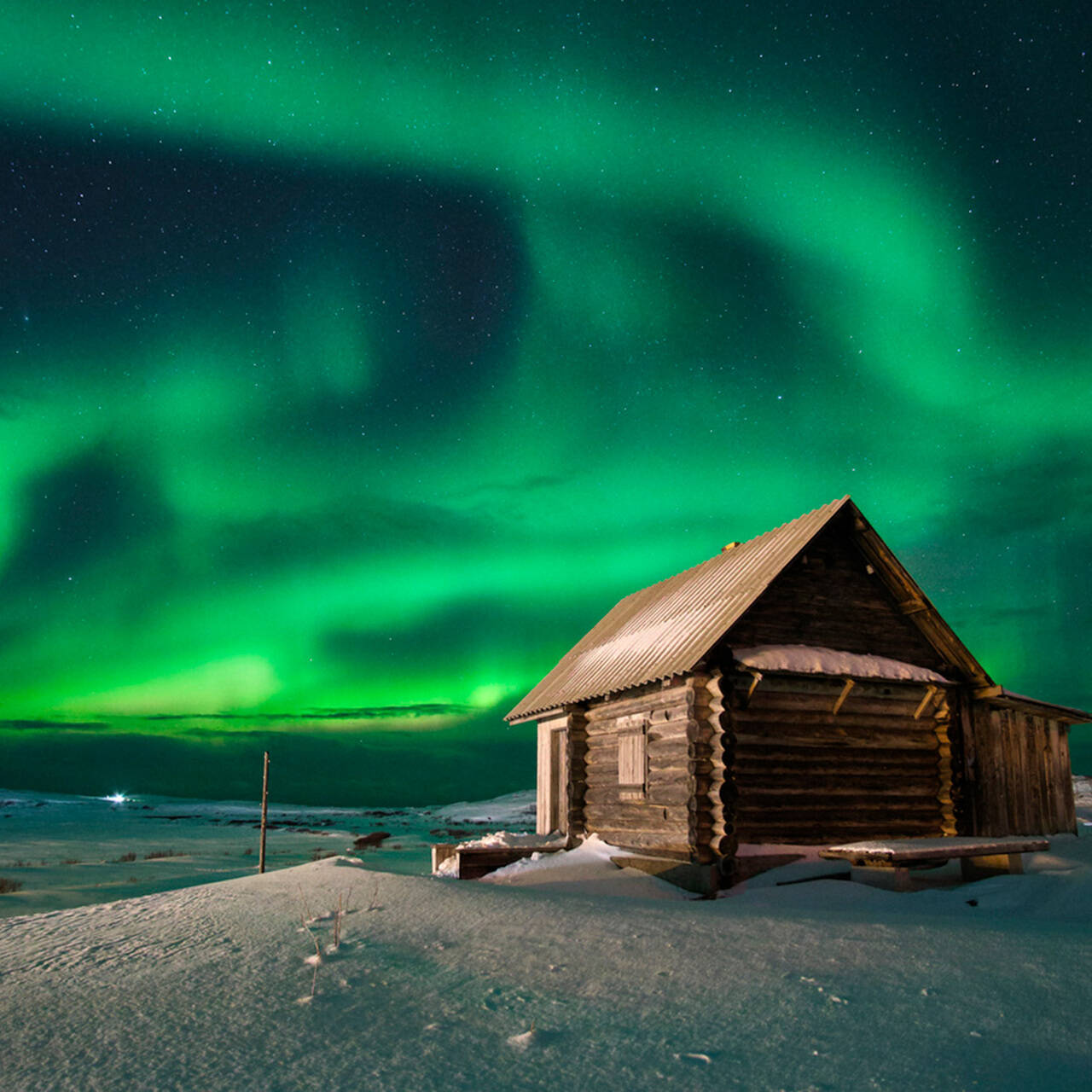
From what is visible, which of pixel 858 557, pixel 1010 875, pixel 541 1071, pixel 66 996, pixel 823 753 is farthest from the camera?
pixel 858 557

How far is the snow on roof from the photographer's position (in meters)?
14.6

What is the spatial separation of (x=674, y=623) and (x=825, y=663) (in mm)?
→ 3179

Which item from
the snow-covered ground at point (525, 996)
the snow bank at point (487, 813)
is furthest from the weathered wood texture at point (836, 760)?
the snow bank at point (487, 813)

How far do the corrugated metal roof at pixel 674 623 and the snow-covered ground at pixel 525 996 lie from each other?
581cm

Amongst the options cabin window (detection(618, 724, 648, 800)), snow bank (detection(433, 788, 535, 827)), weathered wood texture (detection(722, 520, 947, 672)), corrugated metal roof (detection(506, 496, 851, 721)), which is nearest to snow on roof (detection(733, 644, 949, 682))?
weathered wood texture (detection(722, 520, 947, 672))

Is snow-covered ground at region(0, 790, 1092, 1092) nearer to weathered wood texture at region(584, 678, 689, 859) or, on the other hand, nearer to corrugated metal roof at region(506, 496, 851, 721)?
weathered wood texture at region(584, 678, 689, 859)

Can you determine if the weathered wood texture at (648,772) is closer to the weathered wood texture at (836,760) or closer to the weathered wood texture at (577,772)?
the weathered wood texture at (577,772)

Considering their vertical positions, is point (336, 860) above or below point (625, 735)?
below

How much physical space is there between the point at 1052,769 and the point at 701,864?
1025cm

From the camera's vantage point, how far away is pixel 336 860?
13484 mm

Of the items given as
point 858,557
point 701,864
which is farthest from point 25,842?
point 858,557

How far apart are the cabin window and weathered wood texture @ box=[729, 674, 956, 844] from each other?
209 centimetres

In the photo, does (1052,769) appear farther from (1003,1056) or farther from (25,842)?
(25,842)

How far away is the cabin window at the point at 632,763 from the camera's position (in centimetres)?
1603
